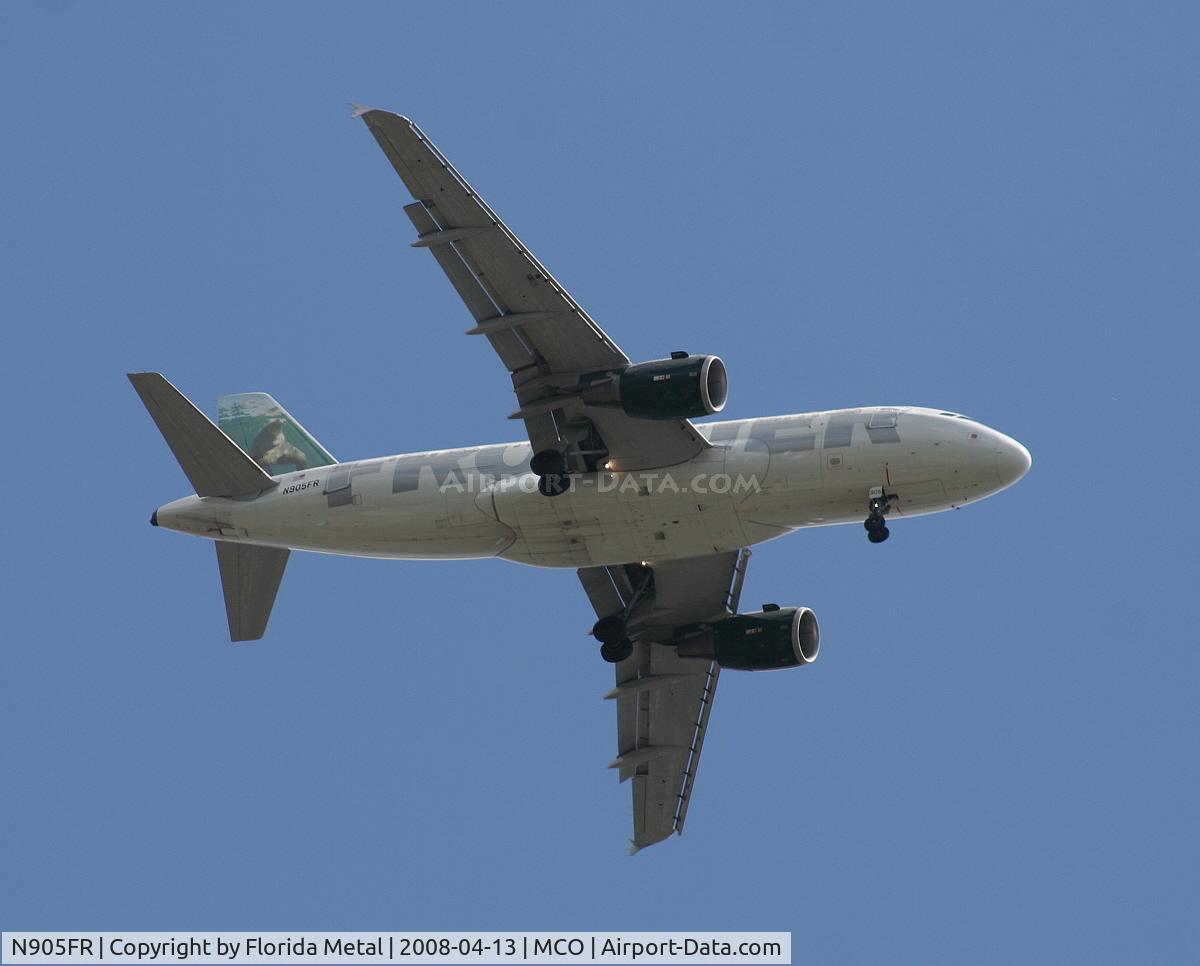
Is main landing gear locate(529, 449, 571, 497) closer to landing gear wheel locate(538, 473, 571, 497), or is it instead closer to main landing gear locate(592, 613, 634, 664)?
landing gear wheel locate(538, 473, 571, 497)

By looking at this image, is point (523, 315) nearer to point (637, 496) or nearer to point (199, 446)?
point (637, 496)

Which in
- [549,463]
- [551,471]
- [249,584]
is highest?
[549,463]

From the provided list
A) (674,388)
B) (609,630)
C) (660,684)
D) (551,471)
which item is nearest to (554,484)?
(551,471)

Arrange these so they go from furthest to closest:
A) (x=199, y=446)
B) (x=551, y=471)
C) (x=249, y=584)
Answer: (x=249, y=584)
(x=199, y=446)
(x=551, y=471)

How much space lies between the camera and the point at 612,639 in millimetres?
53031

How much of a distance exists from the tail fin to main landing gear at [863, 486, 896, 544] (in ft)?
49.6

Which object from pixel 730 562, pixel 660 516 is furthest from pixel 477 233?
pixel 730 562

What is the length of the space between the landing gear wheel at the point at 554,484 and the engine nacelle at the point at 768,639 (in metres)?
7.94

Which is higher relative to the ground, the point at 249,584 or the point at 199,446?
the point at 199,446

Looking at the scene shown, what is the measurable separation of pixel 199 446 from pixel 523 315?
10.1 metres

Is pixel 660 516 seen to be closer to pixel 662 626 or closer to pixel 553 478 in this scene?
pixel 553 478

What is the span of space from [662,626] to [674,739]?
350cm

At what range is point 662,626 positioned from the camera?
54594 millimetres

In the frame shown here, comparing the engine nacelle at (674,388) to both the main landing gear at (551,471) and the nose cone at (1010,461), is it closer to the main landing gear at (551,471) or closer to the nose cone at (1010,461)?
the main landing gear at (551,471)
